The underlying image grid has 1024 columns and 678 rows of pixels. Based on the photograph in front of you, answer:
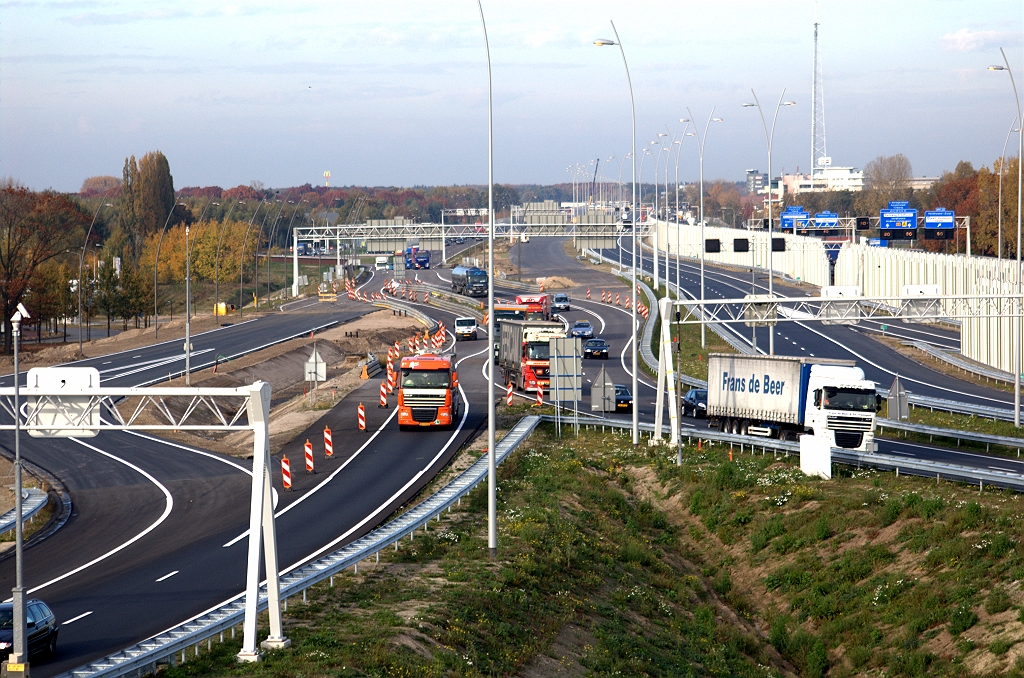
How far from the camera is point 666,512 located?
39.1 m

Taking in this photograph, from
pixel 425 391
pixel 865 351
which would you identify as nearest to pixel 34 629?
pixel 425 391

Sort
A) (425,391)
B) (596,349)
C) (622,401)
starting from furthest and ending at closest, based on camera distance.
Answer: (596,349)
(622,401)
(425,391)

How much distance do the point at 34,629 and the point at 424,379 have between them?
93.2 ft

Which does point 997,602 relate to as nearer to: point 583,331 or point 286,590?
point 286,590

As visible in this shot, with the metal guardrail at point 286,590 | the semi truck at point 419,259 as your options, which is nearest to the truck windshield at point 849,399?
the metal guardrail at point 286,590

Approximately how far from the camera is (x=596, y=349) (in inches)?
2980

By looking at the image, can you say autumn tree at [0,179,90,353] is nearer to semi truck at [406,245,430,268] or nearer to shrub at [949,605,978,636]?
semi truck at [406,245,430,268]

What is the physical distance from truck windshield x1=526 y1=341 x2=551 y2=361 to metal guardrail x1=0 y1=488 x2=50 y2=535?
27609 millimetres

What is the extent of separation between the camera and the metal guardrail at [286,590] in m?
19.1

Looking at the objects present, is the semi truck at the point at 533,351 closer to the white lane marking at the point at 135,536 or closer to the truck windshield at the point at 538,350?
the truck windshield at the point at 538,350

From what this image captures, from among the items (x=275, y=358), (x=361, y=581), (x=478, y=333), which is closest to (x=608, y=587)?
(x=361, y=581)

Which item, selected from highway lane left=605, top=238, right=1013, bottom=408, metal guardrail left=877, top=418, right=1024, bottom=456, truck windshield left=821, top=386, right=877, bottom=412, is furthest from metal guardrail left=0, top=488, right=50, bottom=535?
highway lane left=605, top=238, right=1013, bottom=408

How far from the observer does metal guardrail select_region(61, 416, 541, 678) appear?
62.5ft

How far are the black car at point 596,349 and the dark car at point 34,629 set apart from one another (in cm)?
5574
